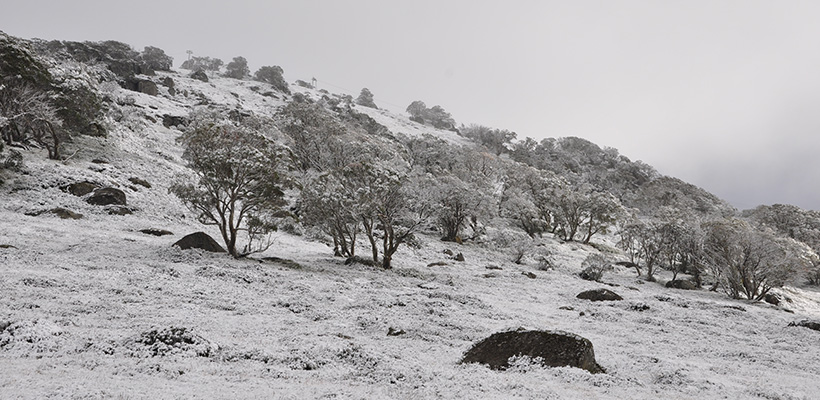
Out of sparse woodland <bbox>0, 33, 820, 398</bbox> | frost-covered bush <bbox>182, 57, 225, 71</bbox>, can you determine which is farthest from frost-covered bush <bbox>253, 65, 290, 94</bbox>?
sparse woodland <bbox>0, 33, 820, 398</bbox>

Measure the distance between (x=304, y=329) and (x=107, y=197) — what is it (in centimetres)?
2354

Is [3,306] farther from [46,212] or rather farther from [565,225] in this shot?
[565,225]

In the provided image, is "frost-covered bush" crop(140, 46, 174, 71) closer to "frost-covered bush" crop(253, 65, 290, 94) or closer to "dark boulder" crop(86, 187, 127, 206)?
"frost-covered bush" crop(253, 65, 290, 94)

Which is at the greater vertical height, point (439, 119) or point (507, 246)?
point (439, 119)

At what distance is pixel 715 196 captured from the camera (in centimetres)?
8219

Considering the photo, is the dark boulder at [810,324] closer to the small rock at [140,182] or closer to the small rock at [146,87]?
the small rock at [140,182]

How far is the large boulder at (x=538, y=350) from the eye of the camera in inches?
341

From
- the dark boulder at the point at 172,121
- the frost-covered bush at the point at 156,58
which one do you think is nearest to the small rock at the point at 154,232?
the dark boulder at the point at 172,121

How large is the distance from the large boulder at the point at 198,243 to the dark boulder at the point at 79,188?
12.5 m

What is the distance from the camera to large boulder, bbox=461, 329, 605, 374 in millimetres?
8656

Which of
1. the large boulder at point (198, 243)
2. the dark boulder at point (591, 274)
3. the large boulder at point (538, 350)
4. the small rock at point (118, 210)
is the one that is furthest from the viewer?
the dark boulder at point (591, 274)

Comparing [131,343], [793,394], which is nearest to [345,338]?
[131,343]

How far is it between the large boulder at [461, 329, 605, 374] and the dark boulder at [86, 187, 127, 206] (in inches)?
1083

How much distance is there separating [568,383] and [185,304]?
10734mm
